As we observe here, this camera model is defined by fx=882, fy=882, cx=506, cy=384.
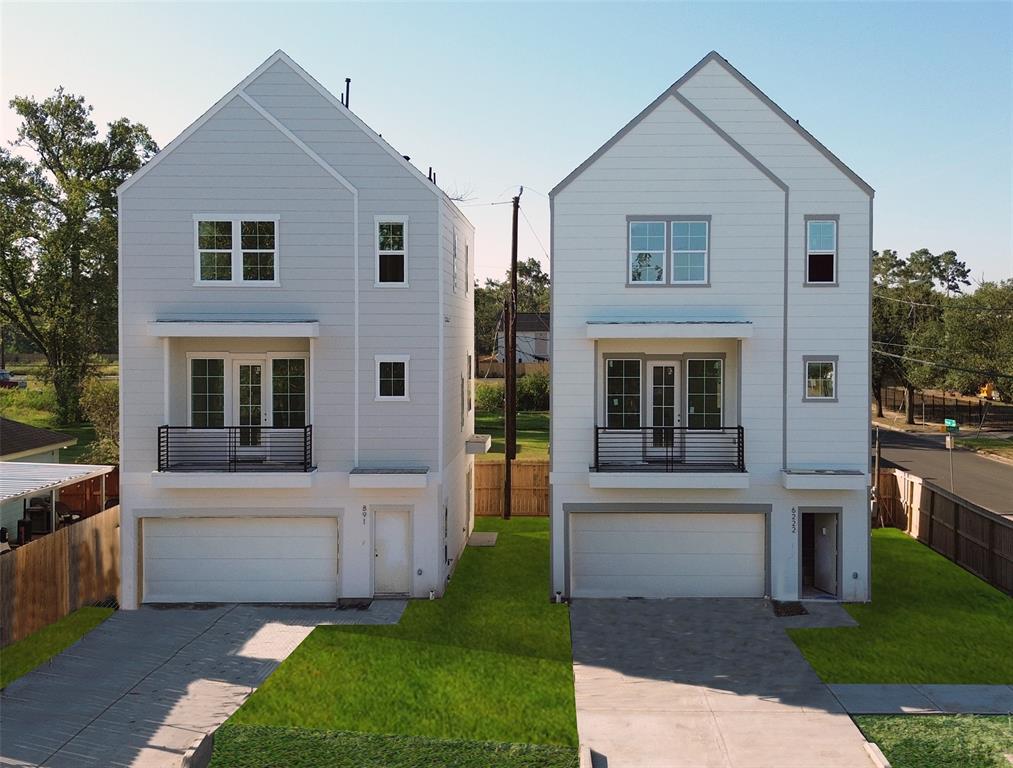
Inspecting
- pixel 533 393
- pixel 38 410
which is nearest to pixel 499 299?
pixel 533 393

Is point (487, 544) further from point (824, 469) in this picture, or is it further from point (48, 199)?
point (48, 199)

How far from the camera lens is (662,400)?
18.2 meters

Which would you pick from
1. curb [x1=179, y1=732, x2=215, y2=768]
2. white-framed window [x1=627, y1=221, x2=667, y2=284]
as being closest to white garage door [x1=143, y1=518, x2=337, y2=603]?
curb [x1=179, y1=732, x2=215, y2=768]

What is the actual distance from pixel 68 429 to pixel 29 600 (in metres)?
33.0

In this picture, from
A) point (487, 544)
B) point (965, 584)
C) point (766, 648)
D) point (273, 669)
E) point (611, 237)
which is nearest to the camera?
point (273, 669)

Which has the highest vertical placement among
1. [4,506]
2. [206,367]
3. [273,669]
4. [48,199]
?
[48,199]

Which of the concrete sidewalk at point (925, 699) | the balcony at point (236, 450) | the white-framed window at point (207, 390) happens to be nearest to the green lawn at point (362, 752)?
the concrete sidewalk at point (925, 699)

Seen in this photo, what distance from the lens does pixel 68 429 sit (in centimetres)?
4500

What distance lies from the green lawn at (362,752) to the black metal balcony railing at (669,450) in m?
7.39

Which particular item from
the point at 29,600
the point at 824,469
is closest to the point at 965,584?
the point at 824,469

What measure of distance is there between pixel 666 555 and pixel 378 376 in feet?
22.4

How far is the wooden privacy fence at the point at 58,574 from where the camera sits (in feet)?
48.3

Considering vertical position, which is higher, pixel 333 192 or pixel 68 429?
pixel 333 192

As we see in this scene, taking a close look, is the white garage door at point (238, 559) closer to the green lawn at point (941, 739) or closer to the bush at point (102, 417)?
the green lawn at point (941, 739)
